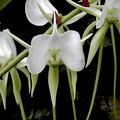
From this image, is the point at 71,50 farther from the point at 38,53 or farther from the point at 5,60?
the point at 5,60

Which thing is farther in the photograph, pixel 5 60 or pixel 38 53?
pixel 5 60

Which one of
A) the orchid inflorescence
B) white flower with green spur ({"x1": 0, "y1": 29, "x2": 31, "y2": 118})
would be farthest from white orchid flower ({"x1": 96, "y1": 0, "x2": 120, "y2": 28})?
white flower with green spur ({"x1": 0, "y1": 29, "x2": 31, "y2": 118})

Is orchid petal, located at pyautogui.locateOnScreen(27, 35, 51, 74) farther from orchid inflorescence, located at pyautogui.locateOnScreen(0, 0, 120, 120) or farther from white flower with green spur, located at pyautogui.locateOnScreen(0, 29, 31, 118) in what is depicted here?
white flower with green spur, located at pyautogui.locateOnScreen(0, 29, 31, 118)

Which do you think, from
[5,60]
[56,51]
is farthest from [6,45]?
[56,51]

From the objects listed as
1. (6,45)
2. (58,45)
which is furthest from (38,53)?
(6,45)

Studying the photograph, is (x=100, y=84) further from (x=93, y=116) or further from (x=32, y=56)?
(x=32, y=56)

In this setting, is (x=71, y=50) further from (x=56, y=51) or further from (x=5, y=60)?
(x=5, y=60)

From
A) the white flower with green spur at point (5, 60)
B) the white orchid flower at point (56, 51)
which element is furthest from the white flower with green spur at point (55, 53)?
the white flower with green spur at point (5, 60)
